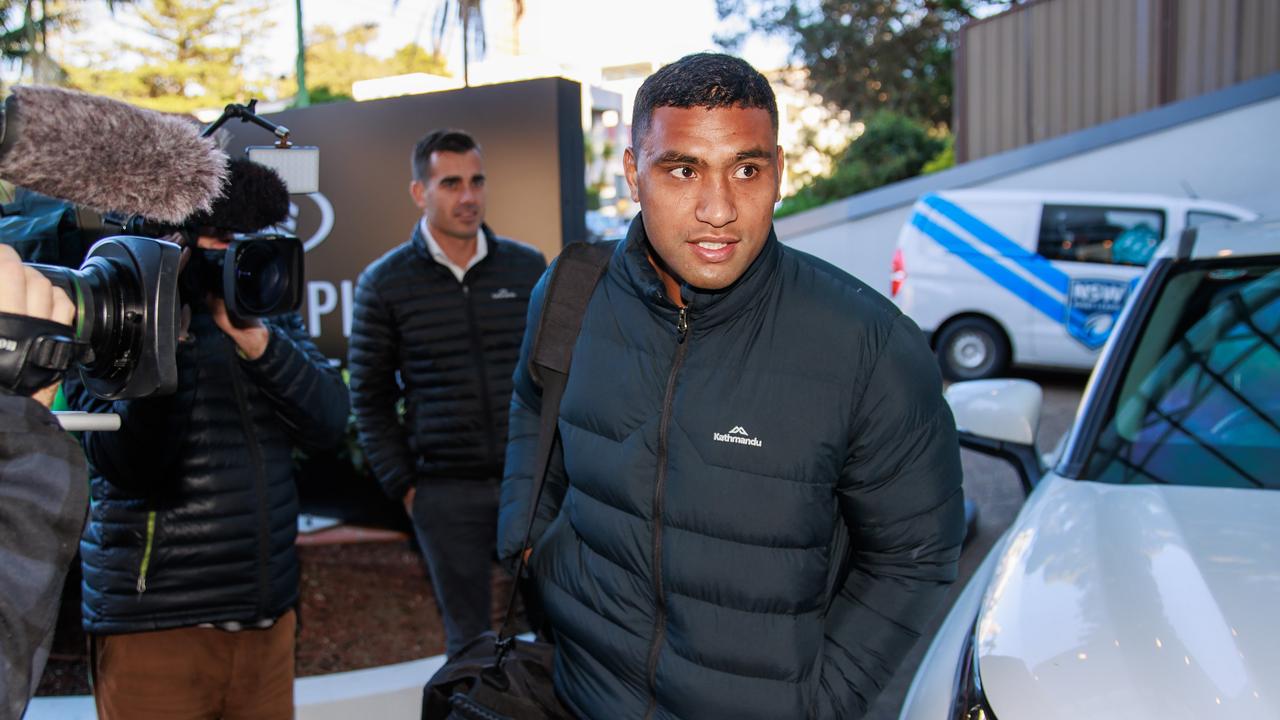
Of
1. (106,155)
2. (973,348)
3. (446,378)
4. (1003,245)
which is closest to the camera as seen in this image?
(106,155)

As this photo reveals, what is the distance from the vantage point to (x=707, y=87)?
1788 millimetres

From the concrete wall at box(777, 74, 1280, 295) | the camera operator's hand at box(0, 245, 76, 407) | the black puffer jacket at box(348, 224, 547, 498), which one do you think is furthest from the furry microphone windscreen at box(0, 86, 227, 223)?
the concrete wall at box(777, 74, 1280, 295)

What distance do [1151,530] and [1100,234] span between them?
907 cm

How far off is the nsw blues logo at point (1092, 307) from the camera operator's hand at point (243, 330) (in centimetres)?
945

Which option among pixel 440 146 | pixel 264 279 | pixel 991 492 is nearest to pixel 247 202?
pixel 264 279

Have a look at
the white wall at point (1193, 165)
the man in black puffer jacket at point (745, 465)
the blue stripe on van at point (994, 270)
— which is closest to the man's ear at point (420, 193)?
the man in black puffer jacket at point (745, 465)

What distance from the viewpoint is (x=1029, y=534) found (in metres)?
2.42

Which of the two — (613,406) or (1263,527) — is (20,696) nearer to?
(613,406)

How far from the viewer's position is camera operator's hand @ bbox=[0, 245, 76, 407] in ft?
3.97

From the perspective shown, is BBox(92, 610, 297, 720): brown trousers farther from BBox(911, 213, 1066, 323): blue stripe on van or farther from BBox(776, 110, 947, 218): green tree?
BBox(776, 110, 947, 218): green tree

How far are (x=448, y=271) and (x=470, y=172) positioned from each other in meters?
0.38

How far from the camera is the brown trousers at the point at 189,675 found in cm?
248

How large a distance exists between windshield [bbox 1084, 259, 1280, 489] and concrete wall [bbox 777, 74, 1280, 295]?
34.5 feet

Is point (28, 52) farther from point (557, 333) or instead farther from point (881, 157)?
point (881, 157)
